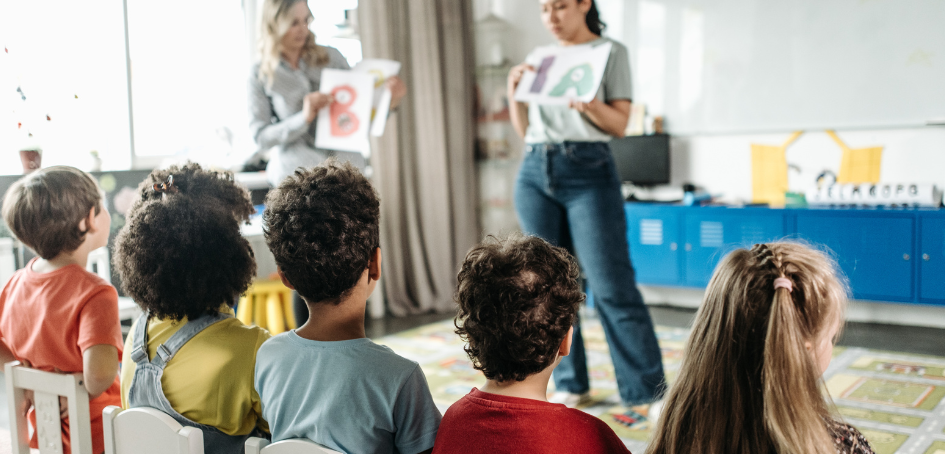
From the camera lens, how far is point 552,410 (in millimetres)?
864

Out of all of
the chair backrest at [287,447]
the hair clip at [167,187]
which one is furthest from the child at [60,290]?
the chair backrest at [287,447]

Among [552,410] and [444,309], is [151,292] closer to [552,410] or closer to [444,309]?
[552,410]

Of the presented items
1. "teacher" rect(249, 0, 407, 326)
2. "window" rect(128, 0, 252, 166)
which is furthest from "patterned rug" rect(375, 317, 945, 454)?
"window" rect(128, 0, 252, 166)

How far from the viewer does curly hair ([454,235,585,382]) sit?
879mm

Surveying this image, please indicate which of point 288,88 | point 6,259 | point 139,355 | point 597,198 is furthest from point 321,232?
point 6,259

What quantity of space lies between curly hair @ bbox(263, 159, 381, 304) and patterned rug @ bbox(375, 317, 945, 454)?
3.59 ft

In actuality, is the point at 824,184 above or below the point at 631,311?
above

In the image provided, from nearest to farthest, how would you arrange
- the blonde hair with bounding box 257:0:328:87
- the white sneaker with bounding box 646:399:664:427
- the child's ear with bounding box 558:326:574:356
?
1. the child's ear with bounding box 558:326:574:356
2. the white sneaker with bounding box 646:399:664:427
3. the blonde hair with bounding box 257:0:328:87

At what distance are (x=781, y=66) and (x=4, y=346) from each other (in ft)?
11.9

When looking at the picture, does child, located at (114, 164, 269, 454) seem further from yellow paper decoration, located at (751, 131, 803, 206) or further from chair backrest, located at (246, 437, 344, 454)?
yellow paper decoration, located at (751, 131, 803, 206)

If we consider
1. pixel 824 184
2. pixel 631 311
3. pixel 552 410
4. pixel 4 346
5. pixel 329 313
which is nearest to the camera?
pixel 552 410

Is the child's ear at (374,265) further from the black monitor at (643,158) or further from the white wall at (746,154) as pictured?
the white wall at (746,154)

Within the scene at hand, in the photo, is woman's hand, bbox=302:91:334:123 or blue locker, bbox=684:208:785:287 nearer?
woman's hand, bbox=302:91:334:123

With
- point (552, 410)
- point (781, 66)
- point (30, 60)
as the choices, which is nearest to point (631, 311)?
point (552, 410)
